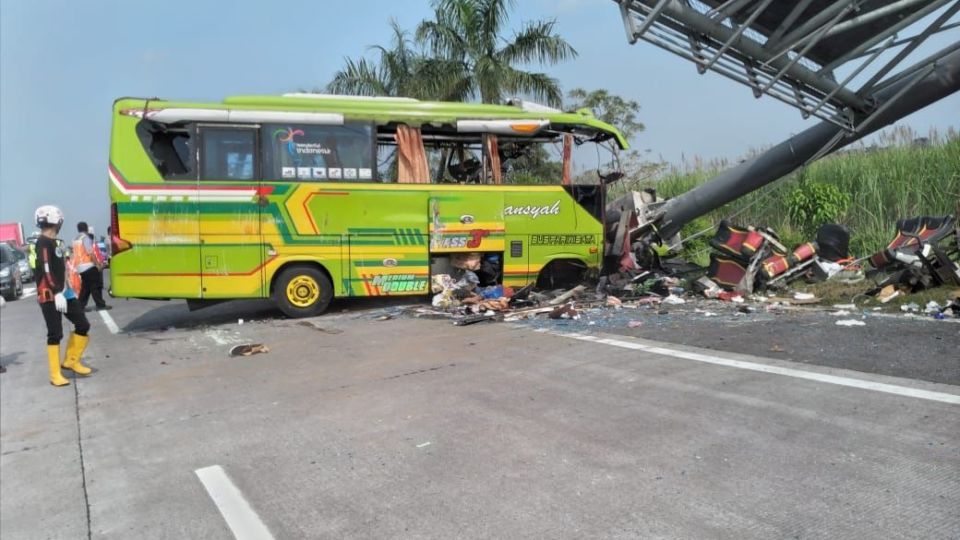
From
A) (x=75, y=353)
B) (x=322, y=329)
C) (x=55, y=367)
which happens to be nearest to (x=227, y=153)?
(x=322, y=329)

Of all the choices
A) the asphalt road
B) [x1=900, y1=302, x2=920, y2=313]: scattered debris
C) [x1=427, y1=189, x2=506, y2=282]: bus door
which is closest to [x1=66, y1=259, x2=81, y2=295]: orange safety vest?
the asphalt road

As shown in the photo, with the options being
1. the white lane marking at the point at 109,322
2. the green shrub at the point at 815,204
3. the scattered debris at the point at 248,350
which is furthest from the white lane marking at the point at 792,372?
the green shrub at the point at 815,204

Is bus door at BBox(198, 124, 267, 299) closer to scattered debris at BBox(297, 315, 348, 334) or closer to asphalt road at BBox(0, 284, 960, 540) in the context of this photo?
scattered debris at BBox(297, 315, 348, 334)

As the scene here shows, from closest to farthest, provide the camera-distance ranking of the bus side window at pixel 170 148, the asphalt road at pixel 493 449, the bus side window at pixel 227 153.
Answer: the asphalt road at pixel 493 449, the bus side window at pixel 170 148, the bus side window at pixel 227 153

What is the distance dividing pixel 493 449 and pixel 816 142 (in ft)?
29.3

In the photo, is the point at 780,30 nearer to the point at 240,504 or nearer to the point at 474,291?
the point at 474,291

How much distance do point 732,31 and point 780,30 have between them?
57 cm

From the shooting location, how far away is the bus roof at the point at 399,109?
10102 millimetres

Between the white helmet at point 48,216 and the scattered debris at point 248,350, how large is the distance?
232 cm

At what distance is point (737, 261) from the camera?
34.6ft

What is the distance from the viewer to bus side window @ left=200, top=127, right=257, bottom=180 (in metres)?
9.80

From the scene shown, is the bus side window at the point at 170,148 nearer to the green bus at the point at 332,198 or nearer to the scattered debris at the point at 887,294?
the green bus at the point at 332,198

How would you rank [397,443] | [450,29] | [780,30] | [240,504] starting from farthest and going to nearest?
1. [450,29]
2. [780,30]
3. [397,443]
4. [240,504]

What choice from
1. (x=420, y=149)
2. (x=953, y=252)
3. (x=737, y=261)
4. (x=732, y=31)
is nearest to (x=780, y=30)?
(x=732, y=31)
